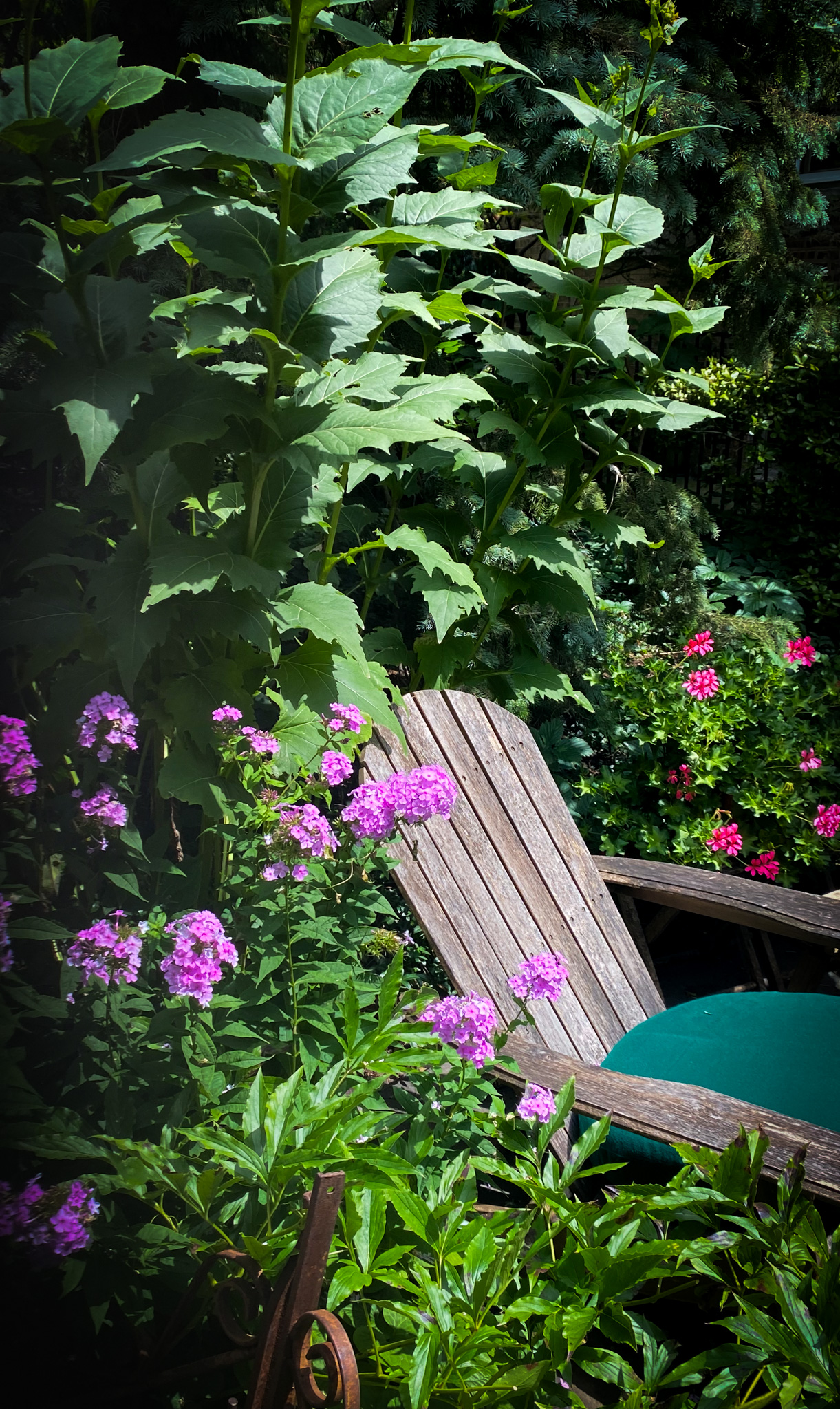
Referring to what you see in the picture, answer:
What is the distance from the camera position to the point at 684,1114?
5.03ft

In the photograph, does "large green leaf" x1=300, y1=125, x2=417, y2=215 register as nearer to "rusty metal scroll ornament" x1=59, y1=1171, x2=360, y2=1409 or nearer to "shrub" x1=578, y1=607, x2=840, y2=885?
"rusty metal scroll ornament" x1=59, y1=1171, x2=360, y2=1409

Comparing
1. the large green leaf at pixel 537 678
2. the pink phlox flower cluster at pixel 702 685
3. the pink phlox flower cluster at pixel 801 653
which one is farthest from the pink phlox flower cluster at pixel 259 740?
the pink phlox flower cluster at pixel 801 653

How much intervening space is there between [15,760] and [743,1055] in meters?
1.59

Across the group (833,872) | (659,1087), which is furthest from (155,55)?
(833,872)

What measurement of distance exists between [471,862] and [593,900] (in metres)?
0.40

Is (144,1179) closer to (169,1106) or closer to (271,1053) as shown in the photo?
(169,1106)

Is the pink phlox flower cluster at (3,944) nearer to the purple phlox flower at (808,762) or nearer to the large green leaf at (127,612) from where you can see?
the large green leaf at (127,612)

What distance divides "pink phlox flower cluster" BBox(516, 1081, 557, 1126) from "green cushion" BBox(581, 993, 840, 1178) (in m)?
0.46

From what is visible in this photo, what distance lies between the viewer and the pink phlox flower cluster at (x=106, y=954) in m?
1.12

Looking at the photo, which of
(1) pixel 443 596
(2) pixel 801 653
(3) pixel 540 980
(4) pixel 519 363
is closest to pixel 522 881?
(1) pixel 443 596

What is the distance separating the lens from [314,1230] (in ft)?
2.61

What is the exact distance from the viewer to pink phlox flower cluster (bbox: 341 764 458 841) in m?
1.49

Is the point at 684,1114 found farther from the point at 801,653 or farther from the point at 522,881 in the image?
the point at 801,653

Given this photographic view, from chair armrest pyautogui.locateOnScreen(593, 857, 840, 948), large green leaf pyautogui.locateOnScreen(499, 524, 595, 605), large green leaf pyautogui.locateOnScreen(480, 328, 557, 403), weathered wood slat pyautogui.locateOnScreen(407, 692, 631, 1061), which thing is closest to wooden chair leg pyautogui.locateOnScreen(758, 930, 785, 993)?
chair armrest pyautogui.locateOnScreen(593, 857, 840, 948)
